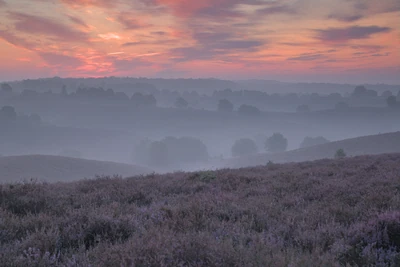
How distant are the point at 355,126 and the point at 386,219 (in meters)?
212

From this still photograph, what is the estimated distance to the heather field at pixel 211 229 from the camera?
2873 mm

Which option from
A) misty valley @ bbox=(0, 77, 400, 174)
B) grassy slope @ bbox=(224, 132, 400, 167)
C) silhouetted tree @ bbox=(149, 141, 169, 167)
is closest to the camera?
grassy slope @ bbox=(224, 132, 400, 167)

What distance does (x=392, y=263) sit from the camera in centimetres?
287

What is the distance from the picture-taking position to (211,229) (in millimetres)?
4125

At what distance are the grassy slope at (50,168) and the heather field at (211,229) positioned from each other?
57007 millimetres

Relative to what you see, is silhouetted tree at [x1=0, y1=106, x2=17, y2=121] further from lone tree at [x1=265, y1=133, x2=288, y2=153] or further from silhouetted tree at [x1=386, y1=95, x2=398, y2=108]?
silhouetted tree at [x1=386, y1=95, x2=398, y2=108]

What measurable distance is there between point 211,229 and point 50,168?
69816 millimetres

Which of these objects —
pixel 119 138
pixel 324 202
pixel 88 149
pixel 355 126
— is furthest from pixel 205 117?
pixel 324 202

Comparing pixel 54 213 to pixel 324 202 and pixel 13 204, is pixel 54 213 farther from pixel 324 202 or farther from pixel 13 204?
pixel 324 202

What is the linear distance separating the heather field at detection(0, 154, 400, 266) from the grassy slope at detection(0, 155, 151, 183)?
187 feet

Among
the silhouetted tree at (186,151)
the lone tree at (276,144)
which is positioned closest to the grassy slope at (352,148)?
the lone tree at (276,144)

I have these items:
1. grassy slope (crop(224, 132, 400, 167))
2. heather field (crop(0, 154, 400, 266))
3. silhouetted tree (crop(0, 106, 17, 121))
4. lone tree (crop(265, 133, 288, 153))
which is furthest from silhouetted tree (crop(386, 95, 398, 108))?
silhouetted tree (crop(0, 106, 17, 121))

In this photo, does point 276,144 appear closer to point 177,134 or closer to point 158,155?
point 158,155

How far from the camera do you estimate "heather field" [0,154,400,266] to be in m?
2.87
